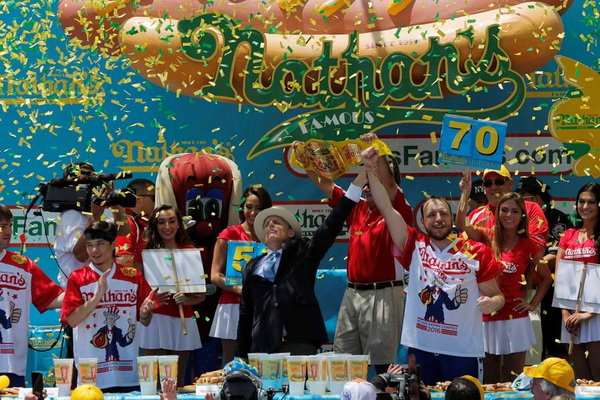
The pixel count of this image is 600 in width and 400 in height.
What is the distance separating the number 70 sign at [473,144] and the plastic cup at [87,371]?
2.61 m

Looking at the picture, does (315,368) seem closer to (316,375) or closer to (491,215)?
(316,375)

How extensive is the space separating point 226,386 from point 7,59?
18.0 ft

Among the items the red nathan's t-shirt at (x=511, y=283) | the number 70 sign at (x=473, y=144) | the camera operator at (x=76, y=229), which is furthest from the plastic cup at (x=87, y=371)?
the red nathan's t-shirt at (x=511, y=283)

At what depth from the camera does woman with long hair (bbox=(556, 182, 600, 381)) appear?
22.1 feet

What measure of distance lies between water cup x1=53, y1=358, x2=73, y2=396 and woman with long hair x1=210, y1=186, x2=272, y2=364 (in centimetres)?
183

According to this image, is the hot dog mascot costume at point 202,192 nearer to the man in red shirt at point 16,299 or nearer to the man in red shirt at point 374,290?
the man in red shirt at point 374,290

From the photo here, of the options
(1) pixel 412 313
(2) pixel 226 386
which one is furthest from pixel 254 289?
(2) pixel 226 386

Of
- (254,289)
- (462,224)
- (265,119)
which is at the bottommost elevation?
(254,289)

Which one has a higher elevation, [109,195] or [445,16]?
[445,16]

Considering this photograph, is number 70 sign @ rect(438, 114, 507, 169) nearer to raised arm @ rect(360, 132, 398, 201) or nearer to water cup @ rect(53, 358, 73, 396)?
raised arm @ rect(360, 132, 398, 201)

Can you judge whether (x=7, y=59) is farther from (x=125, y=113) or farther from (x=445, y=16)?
(x=445, y=16)

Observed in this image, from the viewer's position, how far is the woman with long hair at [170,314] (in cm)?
684

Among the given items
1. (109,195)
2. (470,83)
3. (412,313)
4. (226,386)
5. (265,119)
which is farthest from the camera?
(265,119)

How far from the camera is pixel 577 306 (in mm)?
6668
